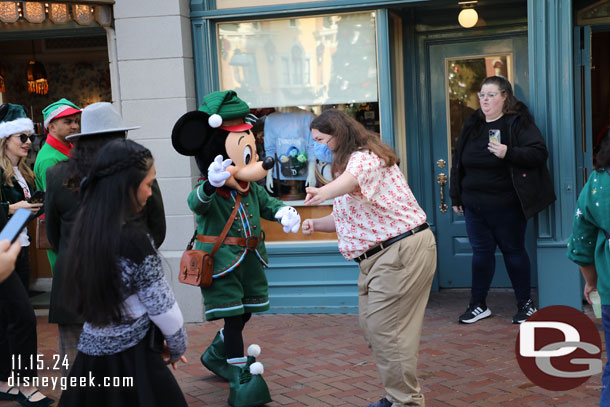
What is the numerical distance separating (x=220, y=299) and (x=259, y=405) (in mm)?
690

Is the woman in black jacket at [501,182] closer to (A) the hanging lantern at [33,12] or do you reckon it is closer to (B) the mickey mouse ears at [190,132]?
(B) the mickey mouse ears at [190,132]

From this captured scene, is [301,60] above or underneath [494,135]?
above

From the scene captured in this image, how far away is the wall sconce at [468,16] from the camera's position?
688cm

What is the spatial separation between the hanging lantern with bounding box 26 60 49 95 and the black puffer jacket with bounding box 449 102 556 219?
594cm

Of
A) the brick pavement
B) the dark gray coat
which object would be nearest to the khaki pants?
the brick pavement

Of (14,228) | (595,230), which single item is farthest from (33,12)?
(595,230)

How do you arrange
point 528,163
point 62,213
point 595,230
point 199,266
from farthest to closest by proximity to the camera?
point 528,163 → point 199,266 → point 62,213 → point 595,230

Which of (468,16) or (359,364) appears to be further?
(468,16)

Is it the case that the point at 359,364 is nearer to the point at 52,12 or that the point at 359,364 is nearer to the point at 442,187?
the point at 442,187

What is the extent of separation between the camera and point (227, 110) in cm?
459

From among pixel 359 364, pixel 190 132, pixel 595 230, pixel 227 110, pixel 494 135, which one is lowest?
pixel 359 364

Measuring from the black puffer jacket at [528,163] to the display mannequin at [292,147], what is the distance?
183 centimetres

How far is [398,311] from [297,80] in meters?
3.38

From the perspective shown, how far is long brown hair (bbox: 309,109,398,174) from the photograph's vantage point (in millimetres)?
3975
